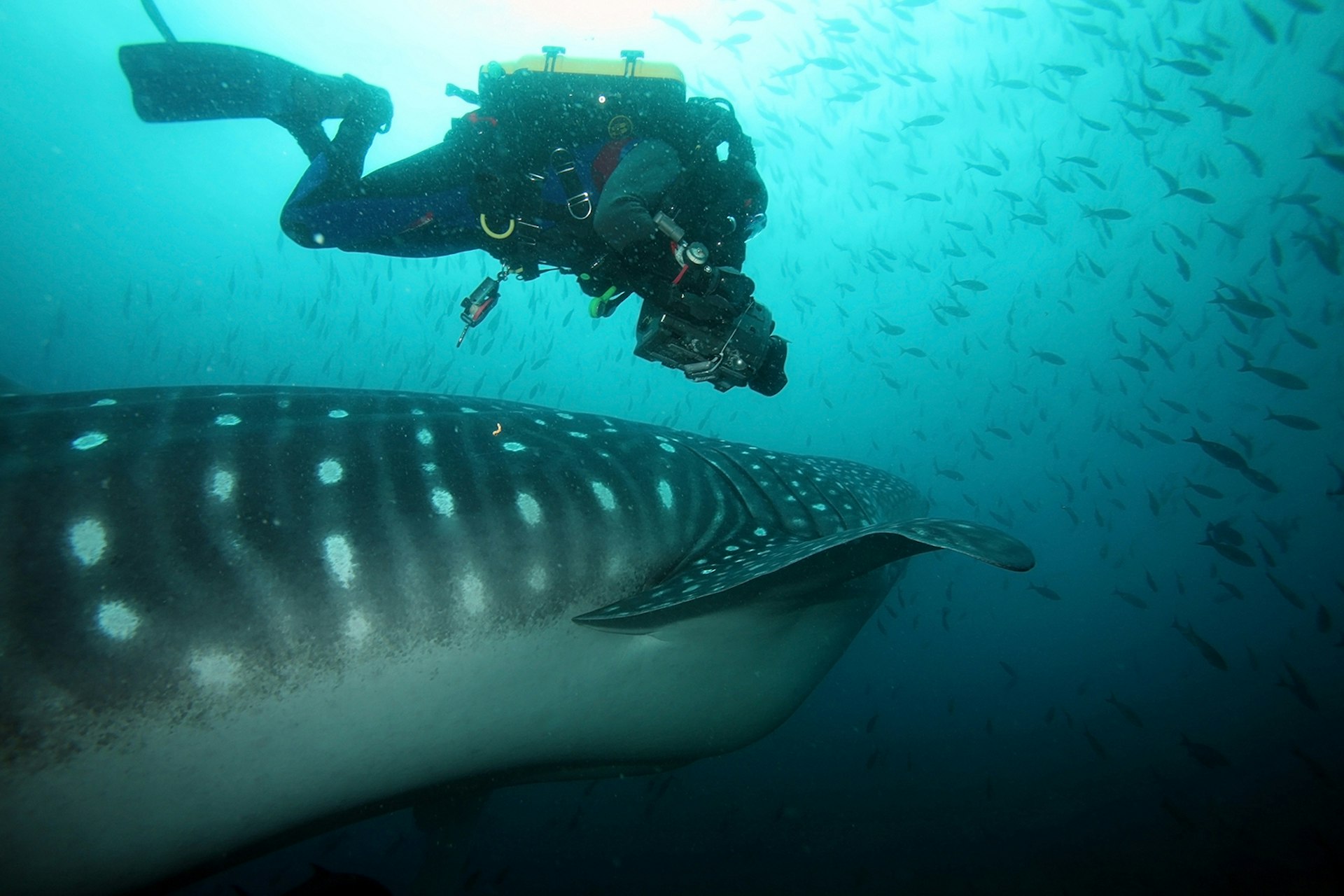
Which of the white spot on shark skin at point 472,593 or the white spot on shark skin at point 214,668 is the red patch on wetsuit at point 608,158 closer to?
the white spot on shark skin at point 472,593

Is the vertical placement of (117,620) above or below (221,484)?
below

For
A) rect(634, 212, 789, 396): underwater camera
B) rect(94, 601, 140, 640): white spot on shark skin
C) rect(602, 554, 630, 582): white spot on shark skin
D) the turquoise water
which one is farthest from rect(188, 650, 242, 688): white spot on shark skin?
the turquoise water

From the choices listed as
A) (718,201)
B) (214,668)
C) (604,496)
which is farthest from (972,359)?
(214,668)

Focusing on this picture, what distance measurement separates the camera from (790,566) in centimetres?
218

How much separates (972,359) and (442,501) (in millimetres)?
54210

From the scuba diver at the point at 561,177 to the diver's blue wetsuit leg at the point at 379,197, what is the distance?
11 millimetres

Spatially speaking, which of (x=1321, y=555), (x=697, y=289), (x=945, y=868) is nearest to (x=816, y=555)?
(x=697, y=289)

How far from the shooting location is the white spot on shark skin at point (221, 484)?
1.94 m

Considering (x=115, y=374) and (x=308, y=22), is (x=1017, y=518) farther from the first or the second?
(x=115, y=374)

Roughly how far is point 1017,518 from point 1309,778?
2376 cm

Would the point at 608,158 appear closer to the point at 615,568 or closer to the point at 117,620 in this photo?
the point at 615,568

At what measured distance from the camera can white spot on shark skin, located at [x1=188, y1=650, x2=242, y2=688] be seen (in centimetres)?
176

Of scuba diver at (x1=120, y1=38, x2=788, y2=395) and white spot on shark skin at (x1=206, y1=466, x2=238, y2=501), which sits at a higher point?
scuba diver at (x1=120, y1=38, x2=788, y2=395)

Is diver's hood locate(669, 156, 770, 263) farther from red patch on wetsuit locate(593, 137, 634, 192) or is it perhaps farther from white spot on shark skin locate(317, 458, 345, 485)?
white spot on shark skin locate(317, 458, 345, 485)
